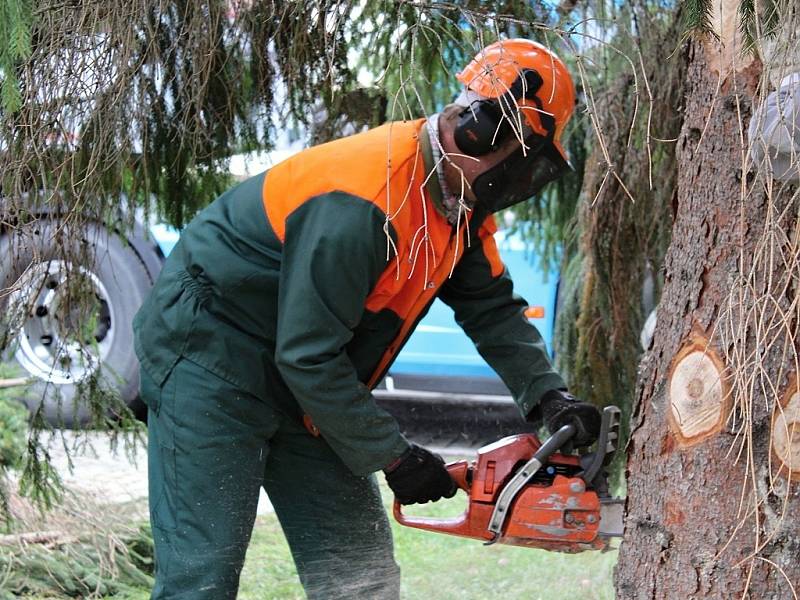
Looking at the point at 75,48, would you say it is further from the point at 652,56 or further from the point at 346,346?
the point at 652,56

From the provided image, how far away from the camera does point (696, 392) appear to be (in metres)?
2.22

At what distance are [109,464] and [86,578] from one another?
5.92ft

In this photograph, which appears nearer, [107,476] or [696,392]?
[696,392]

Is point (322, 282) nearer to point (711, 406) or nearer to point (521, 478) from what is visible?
point (521, 478)

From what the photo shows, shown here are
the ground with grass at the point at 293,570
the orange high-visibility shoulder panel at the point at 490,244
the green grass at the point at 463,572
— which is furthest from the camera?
the green grass at the point at 463,572

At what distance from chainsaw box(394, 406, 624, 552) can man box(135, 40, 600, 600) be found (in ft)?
0.33

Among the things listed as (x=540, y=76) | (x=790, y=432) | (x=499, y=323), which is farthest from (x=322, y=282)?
(x=790, y=432)

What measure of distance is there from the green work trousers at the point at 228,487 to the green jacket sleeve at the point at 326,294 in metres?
0.27

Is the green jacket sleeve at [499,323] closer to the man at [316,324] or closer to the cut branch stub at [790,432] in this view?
the man at [316,324]

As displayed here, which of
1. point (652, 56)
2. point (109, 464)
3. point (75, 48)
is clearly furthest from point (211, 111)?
point (109, 464)

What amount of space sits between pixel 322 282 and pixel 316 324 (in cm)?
10

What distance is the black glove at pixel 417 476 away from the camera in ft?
8.59

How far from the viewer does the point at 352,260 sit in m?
2.38

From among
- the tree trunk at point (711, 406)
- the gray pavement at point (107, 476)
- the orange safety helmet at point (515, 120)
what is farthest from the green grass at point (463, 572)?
the orange safety helmet at point (515, 120)
